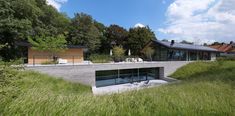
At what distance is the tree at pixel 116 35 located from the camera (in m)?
43.2

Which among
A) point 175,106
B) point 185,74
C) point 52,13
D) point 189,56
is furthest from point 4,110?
point 189,56

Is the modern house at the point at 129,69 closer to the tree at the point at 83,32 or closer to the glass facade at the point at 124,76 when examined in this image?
the glass facade at the point at 124,76

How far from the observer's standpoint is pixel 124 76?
25.0 m

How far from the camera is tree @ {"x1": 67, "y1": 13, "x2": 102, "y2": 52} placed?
Answer: 37250 mm

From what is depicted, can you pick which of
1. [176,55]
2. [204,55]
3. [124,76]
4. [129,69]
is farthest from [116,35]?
Answer: [124,76]

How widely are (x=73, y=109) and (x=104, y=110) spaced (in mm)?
669

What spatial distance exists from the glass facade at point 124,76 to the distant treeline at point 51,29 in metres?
9.20

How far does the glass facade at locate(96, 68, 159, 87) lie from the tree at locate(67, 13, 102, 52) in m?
14.3

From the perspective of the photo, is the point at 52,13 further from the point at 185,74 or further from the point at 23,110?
the point at 23,110

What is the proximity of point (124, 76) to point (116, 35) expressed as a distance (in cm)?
1943

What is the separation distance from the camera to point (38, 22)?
2777cm

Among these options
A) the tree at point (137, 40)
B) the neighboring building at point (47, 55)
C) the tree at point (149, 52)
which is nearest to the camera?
the neighboring building at point (47, 55)

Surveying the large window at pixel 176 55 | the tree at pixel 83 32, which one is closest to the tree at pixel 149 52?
the large window at pixel 176 55

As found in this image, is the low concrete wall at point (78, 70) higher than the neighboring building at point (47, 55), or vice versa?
the neighboring building at point (47, 55)
